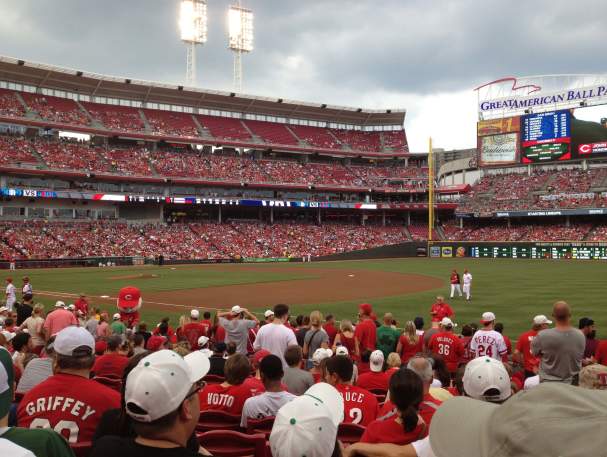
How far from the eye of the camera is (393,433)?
372 cm

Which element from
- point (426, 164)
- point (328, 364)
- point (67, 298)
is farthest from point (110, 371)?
point (426, 164)

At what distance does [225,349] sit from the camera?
973cm

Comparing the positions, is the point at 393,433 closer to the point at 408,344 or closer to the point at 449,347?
the point at 449,347

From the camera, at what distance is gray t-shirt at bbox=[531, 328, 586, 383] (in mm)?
6938

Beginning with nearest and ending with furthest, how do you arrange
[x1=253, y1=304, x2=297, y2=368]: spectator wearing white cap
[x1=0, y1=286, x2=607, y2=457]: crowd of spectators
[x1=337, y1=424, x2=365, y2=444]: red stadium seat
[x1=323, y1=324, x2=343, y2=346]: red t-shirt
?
[x1=0, y1=286, x2=607, y2=457]: crowd of spectators < [x1=337, y1=424, x2=365, y2=444]: red stadium seat < [x1=253, y1=304, x2=297, y2=368]: spectator wearing white cap < [x1=323, y1=324, x2=343, y2=346]: red t-shirt

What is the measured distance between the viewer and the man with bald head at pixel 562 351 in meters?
6.94

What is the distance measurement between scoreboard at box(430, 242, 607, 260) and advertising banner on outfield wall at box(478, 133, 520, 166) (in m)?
14.1

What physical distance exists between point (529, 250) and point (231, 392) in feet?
213

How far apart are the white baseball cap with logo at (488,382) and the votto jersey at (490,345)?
6.45 meters

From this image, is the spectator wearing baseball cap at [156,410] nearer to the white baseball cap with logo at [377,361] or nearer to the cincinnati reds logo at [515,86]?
the white baseball cap with logo at [377,361]

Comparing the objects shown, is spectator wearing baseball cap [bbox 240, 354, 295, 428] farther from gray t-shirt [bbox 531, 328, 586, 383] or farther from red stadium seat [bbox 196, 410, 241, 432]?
gray t-shirt [bbox 531, 328, 586, 383]

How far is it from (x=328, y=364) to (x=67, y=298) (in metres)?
26.2

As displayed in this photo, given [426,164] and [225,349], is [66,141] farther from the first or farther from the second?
[225,349]

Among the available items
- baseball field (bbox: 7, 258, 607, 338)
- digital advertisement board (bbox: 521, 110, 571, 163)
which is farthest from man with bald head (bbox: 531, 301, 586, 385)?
digital advertisement board (bbox: 521, 110, 571, 163)
